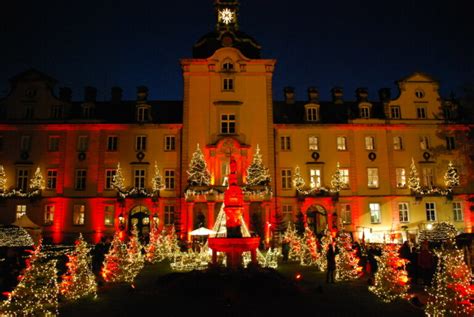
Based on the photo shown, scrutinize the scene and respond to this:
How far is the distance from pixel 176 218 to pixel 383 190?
1902 cm

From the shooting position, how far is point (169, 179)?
A: 39469 mm

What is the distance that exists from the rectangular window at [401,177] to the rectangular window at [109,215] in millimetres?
26222

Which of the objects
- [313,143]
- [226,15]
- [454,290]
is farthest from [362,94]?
[454,290]

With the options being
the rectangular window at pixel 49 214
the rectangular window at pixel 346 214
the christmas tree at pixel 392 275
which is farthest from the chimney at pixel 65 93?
the christmas tree at pixel 392 275

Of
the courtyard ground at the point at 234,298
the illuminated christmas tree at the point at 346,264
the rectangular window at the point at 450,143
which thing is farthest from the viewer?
the rectangular window at the point at 450,143

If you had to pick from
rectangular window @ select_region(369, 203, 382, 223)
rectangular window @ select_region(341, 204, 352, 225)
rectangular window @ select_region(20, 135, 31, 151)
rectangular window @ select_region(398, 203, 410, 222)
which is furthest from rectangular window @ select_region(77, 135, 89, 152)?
rectangular window @ select_region(398, 203, 410, 222)

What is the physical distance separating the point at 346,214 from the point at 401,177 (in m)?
6.34

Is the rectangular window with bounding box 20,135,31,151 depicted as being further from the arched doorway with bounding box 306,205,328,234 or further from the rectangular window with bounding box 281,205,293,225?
the arched doorway with bounding box 306,205,328,234

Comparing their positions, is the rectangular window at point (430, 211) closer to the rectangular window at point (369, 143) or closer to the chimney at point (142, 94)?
the rectangular window at point (369, 143)

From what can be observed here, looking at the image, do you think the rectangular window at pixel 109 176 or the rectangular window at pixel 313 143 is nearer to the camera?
the rectangular window at pixel 109 176

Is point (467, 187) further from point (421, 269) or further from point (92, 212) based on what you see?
point (92, 212)

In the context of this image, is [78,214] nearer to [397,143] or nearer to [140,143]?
[140,143]

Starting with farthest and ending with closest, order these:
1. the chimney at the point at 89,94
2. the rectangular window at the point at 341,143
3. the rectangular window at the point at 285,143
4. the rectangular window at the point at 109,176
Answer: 1. the chimney at the point at 89,94
2. the rectangular window at the point at 341,143
3. the rectangular window at the point at 285,143
4. the rectangular window at the point at 109,176

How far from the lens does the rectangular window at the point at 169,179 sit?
129 feet
